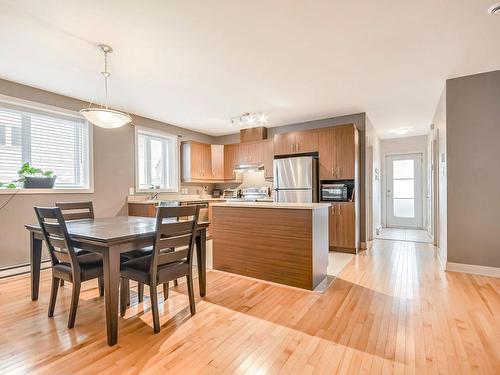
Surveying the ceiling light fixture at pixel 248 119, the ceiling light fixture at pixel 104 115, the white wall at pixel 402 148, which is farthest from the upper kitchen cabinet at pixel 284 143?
the white wall at pixel 402 148

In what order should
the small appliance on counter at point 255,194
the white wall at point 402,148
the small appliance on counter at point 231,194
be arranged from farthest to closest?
the white wall at point 402,148 < the small appliance on counter at point 231,194 < the small appliance on counter at point 255,194

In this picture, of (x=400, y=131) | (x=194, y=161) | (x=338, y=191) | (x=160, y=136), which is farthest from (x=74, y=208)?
(x=400, y=131)

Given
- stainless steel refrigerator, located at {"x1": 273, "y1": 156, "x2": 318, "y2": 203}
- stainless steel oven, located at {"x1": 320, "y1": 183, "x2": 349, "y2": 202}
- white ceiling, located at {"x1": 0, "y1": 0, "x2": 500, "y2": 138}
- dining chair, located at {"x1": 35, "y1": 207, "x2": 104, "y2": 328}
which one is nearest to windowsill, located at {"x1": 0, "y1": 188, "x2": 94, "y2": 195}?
white ceiling, located at {"x1": 0, "y1": 0, "x2": 500, "y2": 138}

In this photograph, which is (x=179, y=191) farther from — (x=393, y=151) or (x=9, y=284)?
(x=393, y=151)

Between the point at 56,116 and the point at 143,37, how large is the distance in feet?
7.76

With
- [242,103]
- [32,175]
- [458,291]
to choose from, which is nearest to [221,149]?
[242,103]

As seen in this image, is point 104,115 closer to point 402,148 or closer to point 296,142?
point 296,142

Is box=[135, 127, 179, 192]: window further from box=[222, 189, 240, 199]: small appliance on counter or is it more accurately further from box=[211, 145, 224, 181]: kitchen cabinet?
box=[222, 189, 240, 199]: small appliance on counter

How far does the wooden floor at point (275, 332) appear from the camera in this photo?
164cm

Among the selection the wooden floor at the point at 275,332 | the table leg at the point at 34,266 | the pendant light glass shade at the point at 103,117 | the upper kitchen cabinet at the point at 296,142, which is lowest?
the wooden floor at the point at 275,332

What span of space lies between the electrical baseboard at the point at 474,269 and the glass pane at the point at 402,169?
4.24 metres

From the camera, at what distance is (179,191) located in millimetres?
5777

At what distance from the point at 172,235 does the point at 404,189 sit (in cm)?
695

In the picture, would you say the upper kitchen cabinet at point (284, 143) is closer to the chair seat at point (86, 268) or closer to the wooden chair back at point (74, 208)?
the wooden chair back at point (74, 208)
